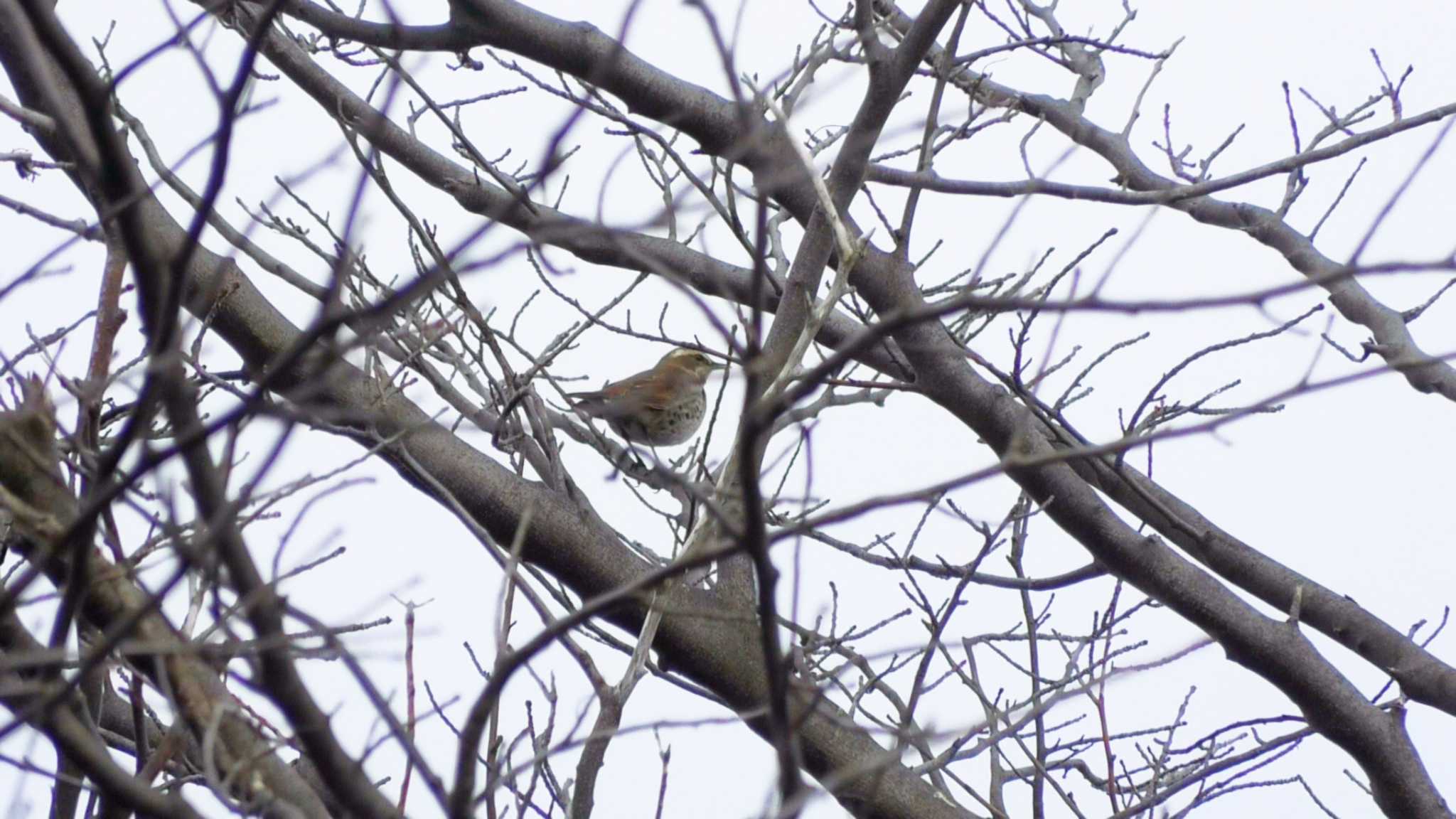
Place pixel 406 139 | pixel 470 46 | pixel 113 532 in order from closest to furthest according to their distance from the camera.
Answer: pixel 113 532
pixel 470 46
pixel 406 139

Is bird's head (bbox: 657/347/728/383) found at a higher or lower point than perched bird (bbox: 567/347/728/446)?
higher

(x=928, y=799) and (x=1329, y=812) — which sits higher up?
(x=1329, y=812)

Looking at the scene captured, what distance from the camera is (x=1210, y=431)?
62.6 inches

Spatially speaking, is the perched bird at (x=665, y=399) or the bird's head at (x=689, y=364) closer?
the perched bird at (x=665, y=399)

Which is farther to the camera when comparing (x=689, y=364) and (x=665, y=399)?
(x=689, y=364)

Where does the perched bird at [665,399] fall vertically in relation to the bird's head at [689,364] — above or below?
below

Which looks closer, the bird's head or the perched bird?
the perched bird

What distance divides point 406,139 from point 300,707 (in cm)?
332

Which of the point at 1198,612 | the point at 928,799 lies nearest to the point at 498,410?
the point at 928,799

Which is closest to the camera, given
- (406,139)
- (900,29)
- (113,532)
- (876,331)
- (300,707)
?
(876,331)

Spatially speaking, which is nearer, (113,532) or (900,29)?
(113,532)

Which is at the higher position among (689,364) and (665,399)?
(689,364)

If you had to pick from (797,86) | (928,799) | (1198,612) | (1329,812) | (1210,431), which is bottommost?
(1210,431)

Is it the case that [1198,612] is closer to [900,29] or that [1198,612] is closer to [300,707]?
[900,29]
